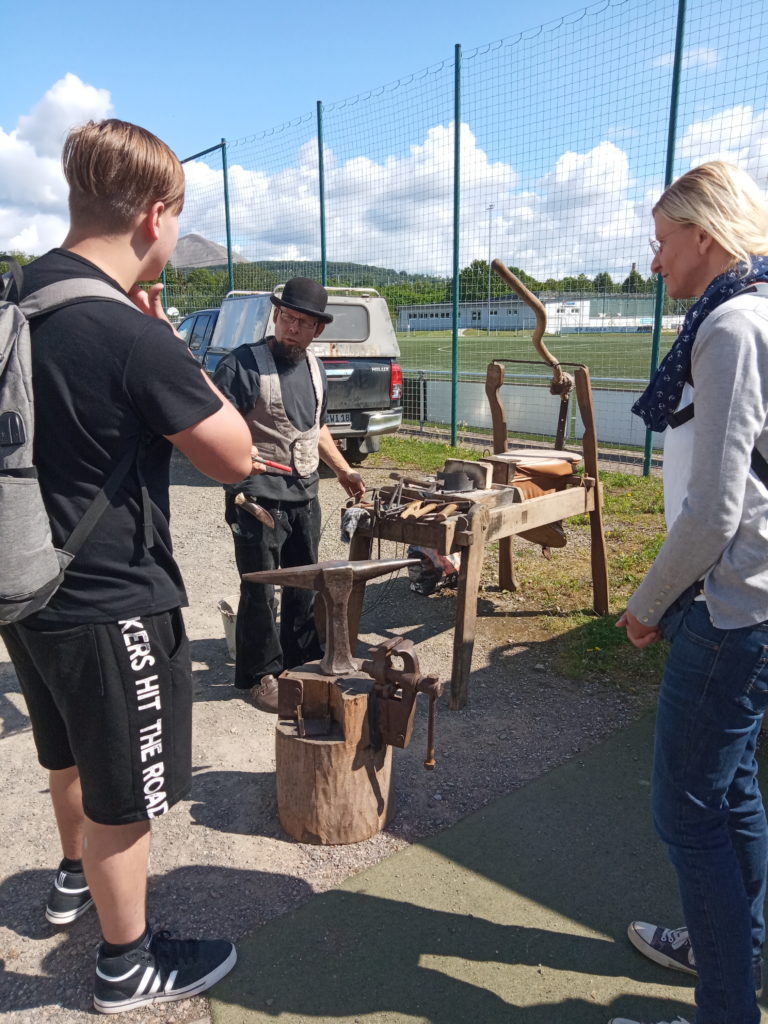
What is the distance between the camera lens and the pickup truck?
8523mm

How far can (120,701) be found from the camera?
1.79 metres

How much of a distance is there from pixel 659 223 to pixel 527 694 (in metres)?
2.58

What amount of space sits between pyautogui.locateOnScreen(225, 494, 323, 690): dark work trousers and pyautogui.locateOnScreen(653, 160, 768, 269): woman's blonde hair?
7.71ft

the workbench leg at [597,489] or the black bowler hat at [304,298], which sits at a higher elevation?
the black bowler hat at [304,298]

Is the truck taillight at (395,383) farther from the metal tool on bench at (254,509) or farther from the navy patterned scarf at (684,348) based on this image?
the navy patterned scarf at (684,348)

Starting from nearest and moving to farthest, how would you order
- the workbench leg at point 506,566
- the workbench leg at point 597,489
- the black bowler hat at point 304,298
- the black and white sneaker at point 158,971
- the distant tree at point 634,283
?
the black and white sneaker at point 158,971, the black bowler hat at point 304,298, the workbench leg at point 597,489, the workbench leg at point 506,566, the distant tree at point 634,283

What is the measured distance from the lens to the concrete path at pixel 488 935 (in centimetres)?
205

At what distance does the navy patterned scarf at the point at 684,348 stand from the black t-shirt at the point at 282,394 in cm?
202

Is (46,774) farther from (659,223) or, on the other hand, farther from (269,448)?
(659,223)

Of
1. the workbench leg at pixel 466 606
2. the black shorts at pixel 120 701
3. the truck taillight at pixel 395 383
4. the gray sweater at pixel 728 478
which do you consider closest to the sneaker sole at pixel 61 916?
the black shorts at pixel 120 701

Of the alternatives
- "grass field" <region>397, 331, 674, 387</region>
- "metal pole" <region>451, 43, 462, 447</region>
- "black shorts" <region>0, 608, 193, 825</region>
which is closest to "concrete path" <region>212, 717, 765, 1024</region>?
"black shorts" <region>0, 608, 193, 825</region>

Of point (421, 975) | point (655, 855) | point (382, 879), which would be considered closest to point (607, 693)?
point (655, 855)

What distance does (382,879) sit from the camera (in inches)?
99.3

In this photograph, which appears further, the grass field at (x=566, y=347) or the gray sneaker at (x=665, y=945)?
the grass field at (x=566, y=347)
